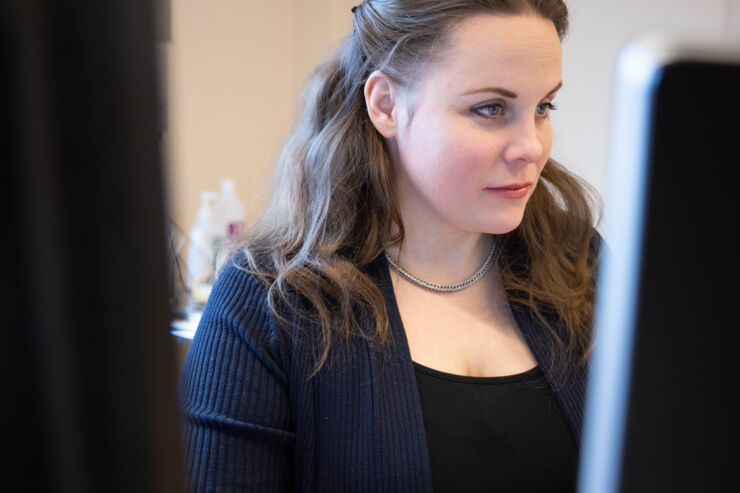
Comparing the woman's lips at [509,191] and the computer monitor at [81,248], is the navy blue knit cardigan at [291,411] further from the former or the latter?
the computer monitor at [81,248]

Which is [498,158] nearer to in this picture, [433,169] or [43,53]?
[433,169]

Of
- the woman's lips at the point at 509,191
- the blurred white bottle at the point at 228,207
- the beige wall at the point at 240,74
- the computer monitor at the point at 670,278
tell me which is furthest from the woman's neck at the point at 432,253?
the beige wall at the point at 240,74

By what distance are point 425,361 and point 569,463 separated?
0.88ft

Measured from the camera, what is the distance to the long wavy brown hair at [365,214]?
1.10 meters

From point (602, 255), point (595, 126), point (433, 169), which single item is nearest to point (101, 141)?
point (433, 169)

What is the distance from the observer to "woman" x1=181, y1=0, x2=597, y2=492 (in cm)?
101

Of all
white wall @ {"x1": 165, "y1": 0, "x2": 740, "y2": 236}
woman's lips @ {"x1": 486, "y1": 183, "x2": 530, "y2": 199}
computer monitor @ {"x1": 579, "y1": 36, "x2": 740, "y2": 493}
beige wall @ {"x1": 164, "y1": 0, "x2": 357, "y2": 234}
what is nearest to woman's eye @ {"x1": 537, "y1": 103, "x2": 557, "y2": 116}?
woman's lips @ {"x1": 486, "y1": 183, "x2": 530, "y2": 199}

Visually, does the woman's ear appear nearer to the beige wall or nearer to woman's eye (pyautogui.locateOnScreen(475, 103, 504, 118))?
woman's eye (pyautogui.locateOnScreen(475, 103, 504, 118))

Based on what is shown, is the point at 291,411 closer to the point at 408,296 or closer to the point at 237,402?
the point at 237,402

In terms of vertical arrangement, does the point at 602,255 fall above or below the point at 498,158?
below

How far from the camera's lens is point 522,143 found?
1.07 metres

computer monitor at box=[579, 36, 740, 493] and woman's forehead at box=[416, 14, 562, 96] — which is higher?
woman's forehead at box=[416, 14, 562, 96]

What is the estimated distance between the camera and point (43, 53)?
0.21 metres

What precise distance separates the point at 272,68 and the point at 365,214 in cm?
175
